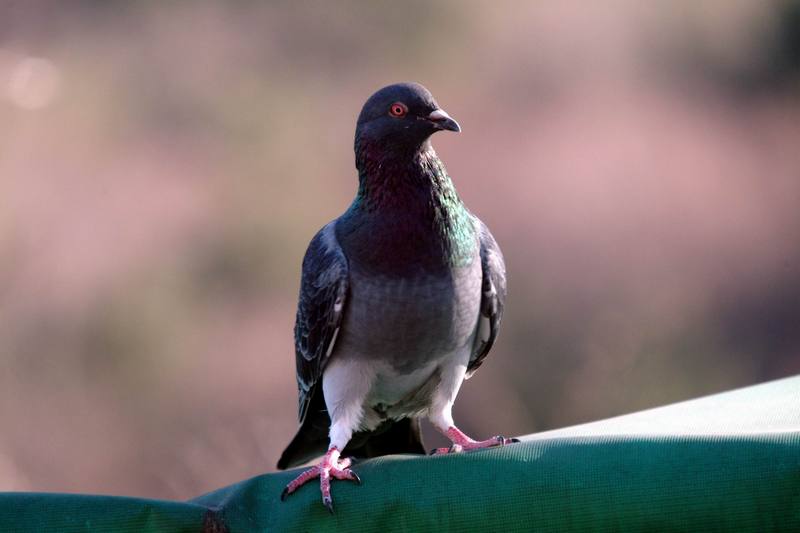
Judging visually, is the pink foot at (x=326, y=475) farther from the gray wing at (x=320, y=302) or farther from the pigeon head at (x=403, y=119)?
the pigeon head at (x=403, y=119)

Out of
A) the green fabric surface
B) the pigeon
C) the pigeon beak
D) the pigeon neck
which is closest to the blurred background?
the pigeon

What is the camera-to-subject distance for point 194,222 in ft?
40.5

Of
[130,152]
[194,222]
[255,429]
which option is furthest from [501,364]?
[130,152]

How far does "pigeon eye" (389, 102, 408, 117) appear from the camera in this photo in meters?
3.62

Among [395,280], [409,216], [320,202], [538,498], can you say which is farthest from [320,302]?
[320,202]

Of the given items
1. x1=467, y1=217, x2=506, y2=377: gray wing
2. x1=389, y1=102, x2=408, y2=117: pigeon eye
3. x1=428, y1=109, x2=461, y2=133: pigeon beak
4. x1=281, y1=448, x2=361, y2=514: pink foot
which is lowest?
x1=281, y1=448, x2=361, y2=514: pink foot

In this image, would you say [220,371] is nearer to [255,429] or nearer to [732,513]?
[255,429]

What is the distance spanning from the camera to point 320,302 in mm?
3711

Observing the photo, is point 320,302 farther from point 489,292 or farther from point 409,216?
point 489,292

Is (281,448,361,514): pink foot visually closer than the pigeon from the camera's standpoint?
Yes

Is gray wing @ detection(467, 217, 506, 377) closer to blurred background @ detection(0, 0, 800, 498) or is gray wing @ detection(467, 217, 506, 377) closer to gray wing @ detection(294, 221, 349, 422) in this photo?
gray wing @ detection(294, 221, 349, 422)

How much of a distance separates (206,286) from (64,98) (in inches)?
121

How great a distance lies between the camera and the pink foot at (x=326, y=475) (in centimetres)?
286

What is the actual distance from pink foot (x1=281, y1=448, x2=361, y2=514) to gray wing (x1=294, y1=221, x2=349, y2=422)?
1.80ft
